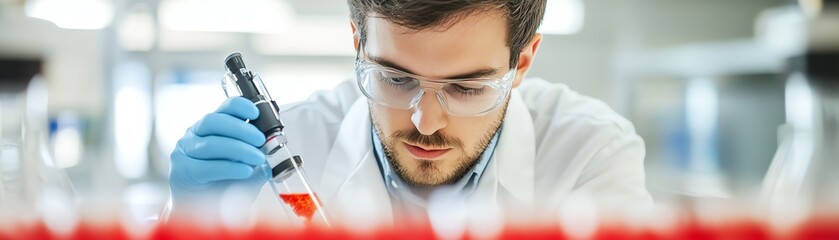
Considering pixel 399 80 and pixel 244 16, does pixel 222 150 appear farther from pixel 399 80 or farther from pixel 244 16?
pixel 244 16

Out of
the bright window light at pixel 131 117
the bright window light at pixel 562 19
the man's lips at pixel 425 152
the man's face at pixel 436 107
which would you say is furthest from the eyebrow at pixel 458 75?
Answer: the bright window light at pixel 131 117

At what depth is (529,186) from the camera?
93cm

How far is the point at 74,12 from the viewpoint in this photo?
1.39m

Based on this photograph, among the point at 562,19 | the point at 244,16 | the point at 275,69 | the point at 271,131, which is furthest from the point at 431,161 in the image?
the point at 244,16

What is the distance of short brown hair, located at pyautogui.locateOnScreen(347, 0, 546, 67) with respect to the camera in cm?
83

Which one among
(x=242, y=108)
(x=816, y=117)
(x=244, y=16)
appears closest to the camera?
(x=242, y=108)

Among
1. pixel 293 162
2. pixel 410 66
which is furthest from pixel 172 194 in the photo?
pixel 410 66

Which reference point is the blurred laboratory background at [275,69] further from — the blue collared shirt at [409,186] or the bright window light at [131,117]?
the blue collared shirt at [409,186]

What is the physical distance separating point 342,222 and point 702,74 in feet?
7.36

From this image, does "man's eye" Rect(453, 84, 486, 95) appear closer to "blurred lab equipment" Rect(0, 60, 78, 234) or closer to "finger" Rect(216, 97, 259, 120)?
→ "finger" Rect(216, 97, 259, 120)

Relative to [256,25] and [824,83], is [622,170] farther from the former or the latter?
[256,25]

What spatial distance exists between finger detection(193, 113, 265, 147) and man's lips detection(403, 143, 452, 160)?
21cm

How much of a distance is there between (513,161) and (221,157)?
0.38 meters

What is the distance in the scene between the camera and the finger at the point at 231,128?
0.76 m
